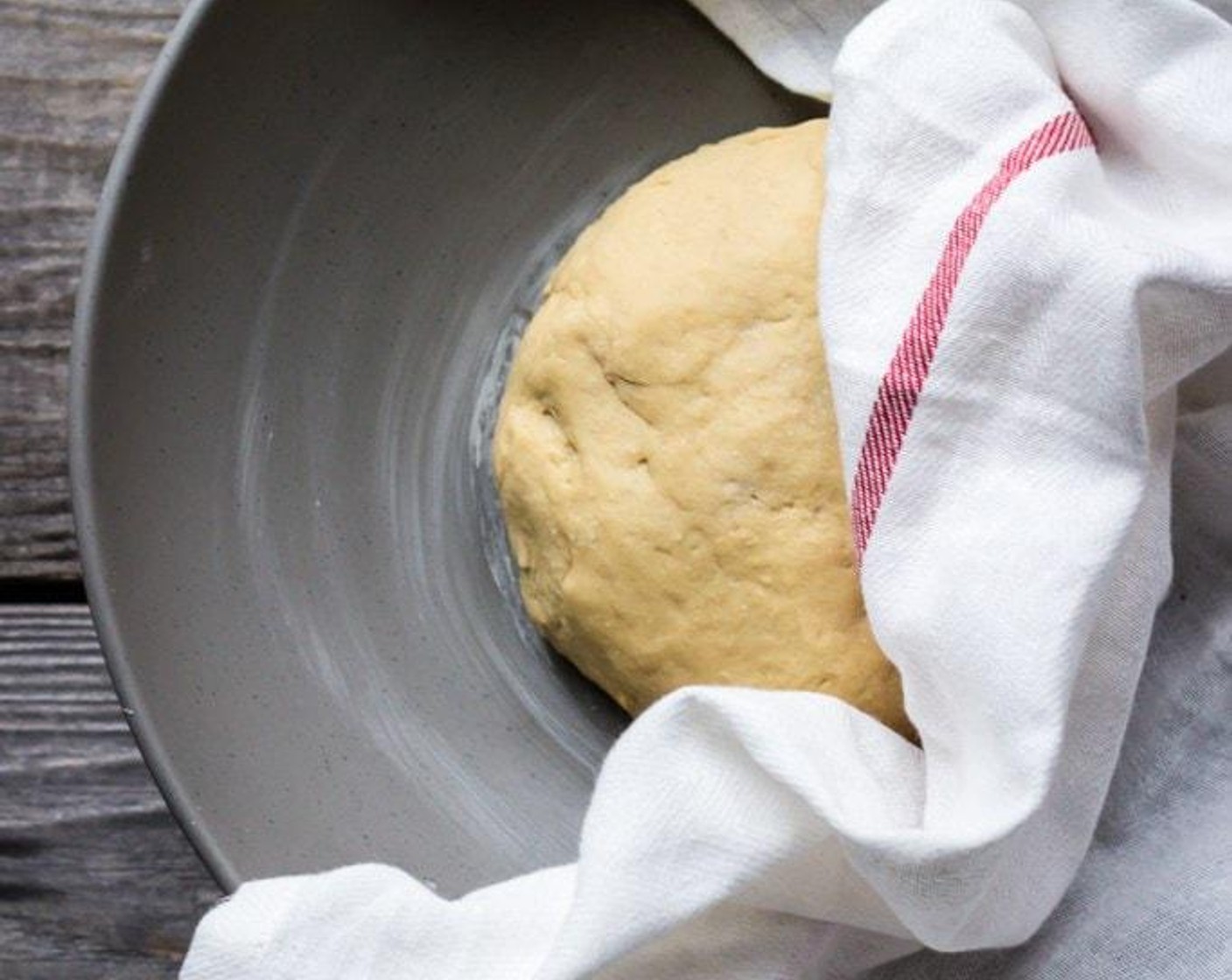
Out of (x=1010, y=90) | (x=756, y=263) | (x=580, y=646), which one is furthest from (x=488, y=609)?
(x=1010, y=90)

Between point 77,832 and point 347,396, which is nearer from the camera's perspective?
point 347,396

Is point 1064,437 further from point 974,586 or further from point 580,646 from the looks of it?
point 580,646

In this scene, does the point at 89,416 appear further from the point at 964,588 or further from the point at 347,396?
the point at 964,588

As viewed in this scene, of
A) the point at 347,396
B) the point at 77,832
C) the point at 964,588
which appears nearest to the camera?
the point at 964,588

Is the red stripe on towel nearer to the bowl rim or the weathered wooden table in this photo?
the bowl rim

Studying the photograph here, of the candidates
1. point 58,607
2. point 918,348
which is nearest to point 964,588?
point 918,348
